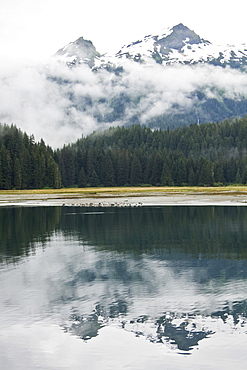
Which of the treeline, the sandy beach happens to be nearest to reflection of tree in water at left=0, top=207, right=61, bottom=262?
the sandy beach

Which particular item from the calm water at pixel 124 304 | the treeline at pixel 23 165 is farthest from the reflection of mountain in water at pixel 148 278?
the treeline at pixel 23 165

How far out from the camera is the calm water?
14.5 m

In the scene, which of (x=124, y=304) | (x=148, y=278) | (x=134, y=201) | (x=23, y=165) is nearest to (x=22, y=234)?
(x=148, y=278)

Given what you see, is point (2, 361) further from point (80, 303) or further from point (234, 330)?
point (234, 330)

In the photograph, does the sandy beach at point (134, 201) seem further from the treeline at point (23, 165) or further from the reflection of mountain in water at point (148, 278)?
the treeline at point (23, 165)

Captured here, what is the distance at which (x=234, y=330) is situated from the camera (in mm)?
16422

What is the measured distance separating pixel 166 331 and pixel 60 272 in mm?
11598

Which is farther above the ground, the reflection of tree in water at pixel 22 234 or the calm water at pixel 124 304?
the reflection of tree in water at pixel 22 234

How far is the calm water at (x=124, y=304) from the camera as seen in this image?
47.7 ft

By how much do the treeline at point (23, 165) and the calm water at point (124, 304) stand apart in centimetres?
13785

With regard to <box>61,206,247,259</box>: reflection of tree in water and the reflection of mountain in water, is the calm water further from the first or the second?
<box>61,206,247,259</box>: reflection of tree in water

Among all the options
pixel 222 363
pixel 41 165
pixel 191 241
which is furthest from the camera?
pixel 41 165

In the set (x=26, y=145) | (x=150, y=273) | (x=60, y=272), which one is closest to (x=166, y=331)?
(x=150, y=273)

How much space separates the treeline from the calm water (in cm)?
13785
